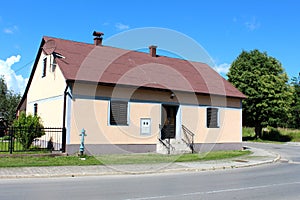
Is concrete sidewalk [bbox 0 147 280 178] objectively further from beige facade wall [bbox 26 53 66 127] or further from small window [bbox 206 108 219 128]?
small window [bbox 206 108 219 128]

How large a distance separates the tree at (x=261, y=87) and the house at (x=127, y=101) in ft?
47.4

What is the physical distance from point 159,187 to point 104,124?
8.52 meters

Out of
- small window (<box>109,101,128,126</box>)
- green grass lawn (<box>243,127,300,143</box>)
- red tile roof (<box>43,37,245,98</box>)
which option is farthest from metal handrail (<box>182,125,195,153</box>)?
green grass lawn (<box>243,127,300,143</box>)

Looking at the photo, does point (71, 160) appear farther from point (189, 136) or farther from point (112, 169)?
point (189, 136)

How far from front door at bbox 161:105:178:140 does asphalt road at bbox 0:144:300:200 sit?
790cm

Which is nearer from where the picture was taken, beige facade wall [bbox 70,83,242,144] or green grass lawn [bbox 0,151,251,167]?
green grass lawn [bbox 0,151,251,167]

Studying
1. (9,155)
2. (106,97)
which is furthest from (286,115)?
(9,155)

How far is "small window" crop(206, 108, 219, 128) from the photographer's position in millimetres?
21839

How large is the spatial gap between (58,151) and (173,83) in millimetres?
8141

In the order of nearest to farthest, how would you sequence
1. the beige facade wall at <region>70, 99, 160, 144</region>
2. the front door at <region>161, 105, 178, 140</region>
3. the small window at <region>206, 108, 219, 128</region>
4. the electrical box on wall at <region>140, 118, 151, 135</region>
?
the beige facade wall at <region>70, 99, 160, 144</region>
the electrical box on wall at <region>140, 118, 151, 135</region>
the front door at <region>161, 105, 178, 140</region>
the small window at <region>206, 108, 219, 128</region>

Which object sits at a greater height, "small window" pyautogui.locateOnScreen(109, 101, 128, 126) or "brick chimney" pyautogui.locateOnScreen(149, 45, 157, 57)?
"brick chimney" pyautogui.locateOnScreen(149, 45, 157, 57)

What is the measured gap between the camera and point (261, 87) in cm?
3678

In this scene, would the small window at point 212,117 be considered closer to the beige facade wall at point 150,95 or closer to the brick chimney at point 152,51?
the beige facade wall at point 150,95

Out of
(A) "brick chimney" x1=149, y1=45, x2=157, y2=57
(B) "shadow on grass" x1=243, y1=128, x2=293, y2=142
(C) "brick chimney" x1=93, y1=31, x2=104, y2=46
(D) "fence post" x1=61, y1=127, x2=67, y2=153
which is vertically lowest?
(B) "shadow on grass" x1=243, y1=128, x2=293, y2=142
